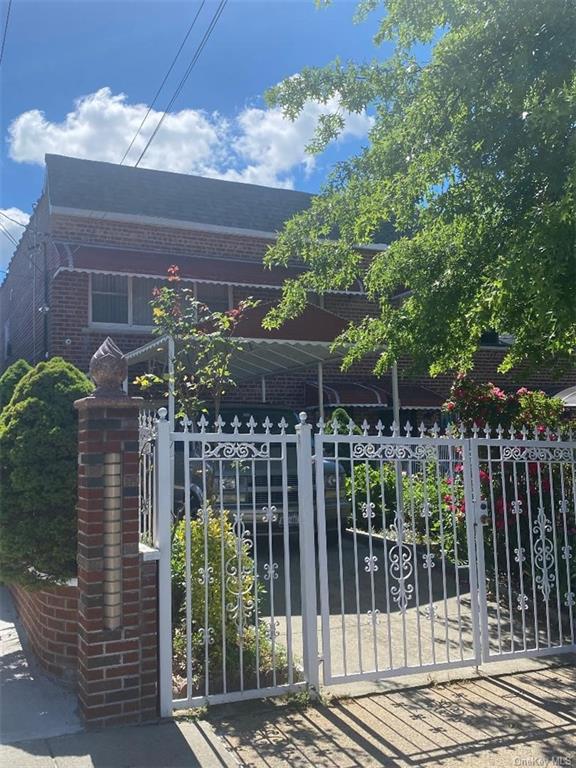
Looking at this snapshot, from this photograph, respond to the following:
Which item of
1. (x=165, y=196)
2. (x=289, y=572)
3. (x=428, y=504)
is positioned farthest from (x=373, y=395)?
(x=289, y=572)

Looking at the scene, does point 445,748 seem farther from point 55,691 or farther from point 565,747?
point 55,691

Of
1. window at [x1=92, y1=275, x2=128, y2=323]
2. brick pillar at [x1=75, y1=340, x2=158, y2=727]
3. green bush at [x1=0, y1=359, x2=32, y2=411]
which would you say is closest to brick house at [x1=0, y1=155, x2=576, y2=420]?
window at [x1=92, y1=275, x2=128, y2=323]

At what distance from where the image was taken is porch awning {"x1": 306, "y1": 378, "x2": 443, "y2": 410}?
47.6 feet

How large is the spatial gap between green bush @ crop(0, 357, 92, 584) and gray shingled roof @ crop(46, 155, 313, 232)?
958 centimetres

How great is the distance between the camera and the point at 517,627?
6270 millimetres

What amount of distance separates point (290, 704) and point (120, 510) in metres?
1.70

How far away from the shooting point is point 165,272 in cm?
1257

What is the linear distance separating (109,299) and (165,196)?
326cm

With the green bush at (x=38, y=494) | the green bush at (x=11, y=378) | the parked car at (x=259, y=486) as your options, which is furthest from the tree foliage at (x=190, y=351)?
the green bush at (x=11, y=378)

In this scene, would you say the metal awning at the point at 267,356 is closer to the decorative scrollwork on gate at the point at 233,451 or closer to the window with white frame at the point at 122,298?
the window with white frame at the point at 122,298

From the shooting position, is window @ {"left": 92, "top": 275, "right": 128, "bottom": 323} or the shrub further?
window @ {"left": 92, "top": 275, "right": 128, "bottom": 323}

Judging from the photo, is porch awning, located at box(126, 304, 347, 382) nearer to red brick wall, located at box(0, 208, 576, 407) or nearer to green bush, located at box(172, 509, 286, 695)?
red brick wall, located at box(0, 208, 576, 407)

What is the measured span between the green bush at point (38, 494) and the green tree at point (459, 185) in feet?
9.85

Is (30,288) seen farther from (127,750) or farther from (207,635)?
(127,750)
